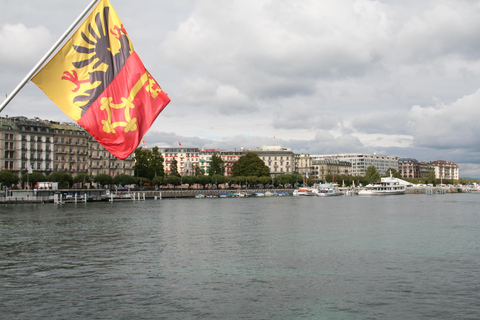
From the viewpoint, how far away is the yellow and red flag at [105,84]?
9555 millimetres

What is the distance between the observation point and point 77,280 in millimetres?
18969

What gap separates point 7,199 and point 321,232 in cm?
6463

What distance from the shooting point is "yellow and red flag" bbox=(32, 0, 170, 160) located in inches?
376

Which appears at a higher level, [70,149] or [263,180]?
[70,149]

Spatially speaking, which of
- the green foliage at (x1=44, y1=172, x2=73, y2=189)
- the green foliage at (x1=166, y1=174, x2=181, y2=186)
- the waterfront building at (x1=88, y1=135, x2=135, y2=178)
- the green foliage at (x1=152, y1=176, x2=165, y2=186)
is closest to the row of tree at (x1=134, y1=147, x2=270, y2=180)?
the waterfront building at (x1=88, y1=135, x2=135, y2=178)

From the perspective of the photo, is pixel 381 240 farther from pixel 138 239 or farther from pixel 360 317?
pixel 360 317

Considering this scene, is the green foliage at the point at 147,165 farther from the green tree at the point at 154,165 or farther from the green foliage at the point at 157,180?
the green foliage at the point at 157,180

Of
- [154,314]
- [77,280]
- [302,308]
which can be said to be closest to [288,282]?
[302,308]

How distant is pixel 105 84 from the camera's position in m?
10.0

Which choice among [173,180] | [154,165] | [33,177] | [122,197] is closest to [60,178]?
[33,177]

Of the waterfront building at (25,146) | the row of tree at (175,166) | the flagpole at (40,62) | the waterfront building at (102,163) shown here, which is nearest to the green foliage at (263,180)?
the row of tree at (175,166)

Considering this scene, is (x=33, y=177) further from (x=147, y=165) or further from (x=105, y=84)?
(x=105, y=84)

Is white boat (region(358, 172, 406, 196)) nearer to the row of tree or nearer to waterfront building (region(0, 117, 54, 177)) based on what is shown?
the row of tree

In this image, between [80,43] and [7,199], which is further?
[7,199]
